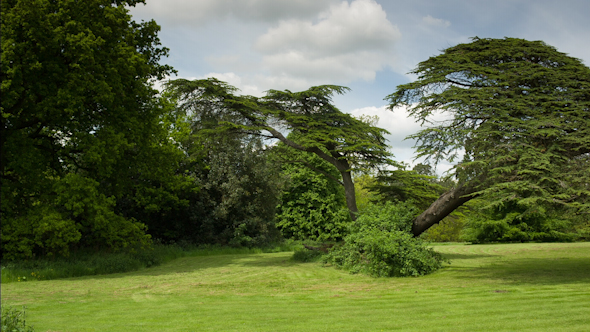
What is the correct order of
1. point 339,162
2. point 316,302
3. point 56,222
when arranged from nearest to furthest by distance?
1. point 316,302
2. point 56,222
3. point 339,162

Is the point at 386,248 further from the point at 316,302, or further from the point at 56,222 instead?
the point at 56,222

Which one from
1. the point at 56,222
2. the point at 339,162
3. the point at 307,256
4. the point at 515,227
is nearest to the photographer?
the point at 56,222

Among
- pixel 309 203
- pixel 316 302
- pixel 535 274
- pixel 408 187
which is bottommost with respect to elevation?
pixel 535 274

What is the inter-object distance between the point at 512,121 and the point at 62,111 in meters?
14.0

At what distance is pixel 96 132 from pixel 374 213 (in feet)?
35.1

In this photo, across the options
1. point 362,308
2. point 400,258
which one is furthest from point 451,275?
point 362,308

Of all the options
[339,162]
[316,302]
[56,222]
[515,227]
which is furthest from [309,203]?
[316,302]

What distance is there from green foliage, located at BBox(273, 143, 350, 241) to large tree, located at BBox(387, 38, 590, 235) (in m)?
17.6

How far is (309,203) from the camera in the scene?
3234 centimetres

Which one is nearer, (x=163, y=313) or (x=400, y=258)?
(x=163, y=313)

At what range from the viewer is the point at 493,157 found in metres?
10.4

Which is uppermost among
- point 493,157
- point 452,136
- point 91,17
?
point 91,17

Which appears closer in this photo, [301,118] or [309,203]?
[301,118]

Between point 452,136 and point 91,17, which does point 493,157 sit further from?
point 91,17
